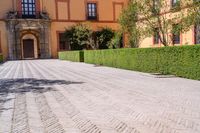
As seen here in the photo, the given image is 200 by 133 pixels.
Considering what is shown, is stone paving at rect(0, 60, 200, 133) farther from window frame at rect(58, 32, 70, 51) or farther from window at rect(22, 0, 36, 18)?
window frame at rect(58, 32, 70, 51)

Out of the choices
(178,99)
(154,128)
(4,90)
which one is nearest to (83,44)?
(4,90)

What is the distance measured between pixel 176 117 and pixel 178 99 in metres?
1.96

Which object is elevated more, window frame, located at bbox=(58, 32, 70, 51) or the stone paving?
window frame, located at bbox=(58, 32, 70, 51)

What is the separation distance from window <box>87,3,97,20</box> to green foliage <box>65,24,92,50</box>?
3.76m

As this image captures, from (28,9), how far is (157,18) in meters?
23.2

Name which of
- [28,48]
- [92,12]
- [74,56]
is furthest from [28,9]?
[74,56]

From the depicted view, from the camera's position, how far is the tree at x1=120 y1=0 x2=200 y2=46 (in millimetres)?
16422

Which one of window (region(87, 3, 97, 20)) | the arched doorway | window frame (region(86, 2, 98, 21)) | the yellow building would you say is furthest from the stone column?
window (region(87, 3, 97, 20))

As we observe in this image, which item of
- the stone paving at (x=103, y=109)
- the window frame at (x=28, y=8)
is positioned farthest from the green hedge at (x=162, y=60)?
the window frame at (x=28, y=8)

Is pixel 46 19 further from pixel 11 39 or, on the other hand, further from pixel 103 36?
pixel 103 36

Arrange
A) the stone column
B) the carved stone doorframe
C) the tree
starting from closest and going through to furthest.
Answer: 1. the tree
2. the stone column
3. the carved stone doorframe

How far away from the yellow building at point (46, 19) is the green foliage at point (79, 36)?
1.84 metres

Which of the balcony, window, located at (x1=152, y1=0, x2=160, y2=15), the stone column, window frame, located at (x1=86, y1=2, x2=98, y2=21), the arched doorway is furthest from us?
the arched doorway

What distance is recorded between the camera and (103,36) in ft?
128
